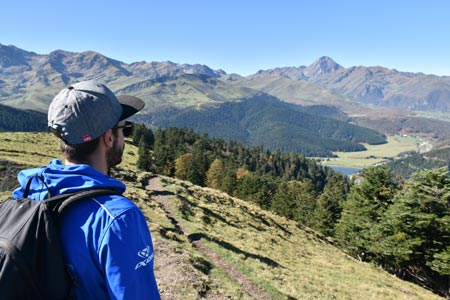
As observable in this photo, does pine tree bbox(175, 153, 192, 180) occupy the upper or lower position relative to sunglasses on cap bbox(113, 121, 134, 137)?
lower

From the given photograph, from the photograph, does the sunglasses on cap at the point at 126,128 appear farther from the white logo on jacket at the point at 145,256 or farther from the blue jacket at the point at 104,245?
the white logo on jacket at the point at 145,256

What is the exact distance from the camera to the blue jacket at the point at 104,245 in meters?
2.87

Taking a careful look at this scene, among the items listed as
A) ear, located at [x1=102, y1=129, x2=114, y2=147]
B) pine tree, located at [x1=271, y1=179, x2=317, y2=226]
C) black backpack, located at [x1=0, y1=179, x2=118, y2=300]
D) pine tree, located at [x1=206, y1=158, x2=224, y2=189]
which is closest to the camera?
black backpack, located at [x1=0, y1=179, x2=118, y2=300]

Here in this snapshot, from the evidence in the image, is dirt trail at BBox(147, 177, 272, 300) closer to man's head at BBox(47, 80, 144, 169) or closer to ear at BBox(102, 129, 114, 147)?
ear at BBox(102, 129, 114, 147)

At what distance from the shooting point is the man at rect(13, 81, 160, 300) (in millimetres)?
2883

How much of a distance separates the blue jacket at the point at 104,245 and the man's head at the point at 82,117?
0.44 metres

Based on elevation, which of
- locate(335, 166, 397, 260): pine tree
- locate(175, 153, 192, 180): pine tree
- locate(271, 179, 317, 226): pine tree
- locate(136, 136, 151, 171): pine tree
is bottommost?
locate(271, 179, 317, 226): pine tree

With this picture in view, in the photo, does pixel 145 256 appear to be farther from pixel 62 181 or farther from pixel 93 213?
pixel 62 181

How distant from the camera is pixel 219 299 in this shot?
47.0ft

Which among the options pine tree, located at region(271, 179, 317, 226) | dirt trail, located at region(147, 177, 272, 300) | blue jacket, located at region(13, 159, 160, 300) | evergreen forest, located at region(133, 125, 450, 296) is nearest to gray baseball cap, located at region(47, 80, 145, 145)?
blue jacket, located at region(13, 159, 160, 300)

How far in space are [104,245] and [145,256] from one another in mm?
389

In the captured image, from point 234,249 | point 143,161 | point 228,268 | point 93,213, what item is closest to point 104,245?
point 93,213

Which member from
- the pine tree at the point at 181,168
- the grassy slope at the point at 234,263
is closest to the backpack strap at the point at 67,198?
the grassy slope at the point at 234,263

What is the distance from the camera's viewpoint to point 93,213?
2969 millimetres
